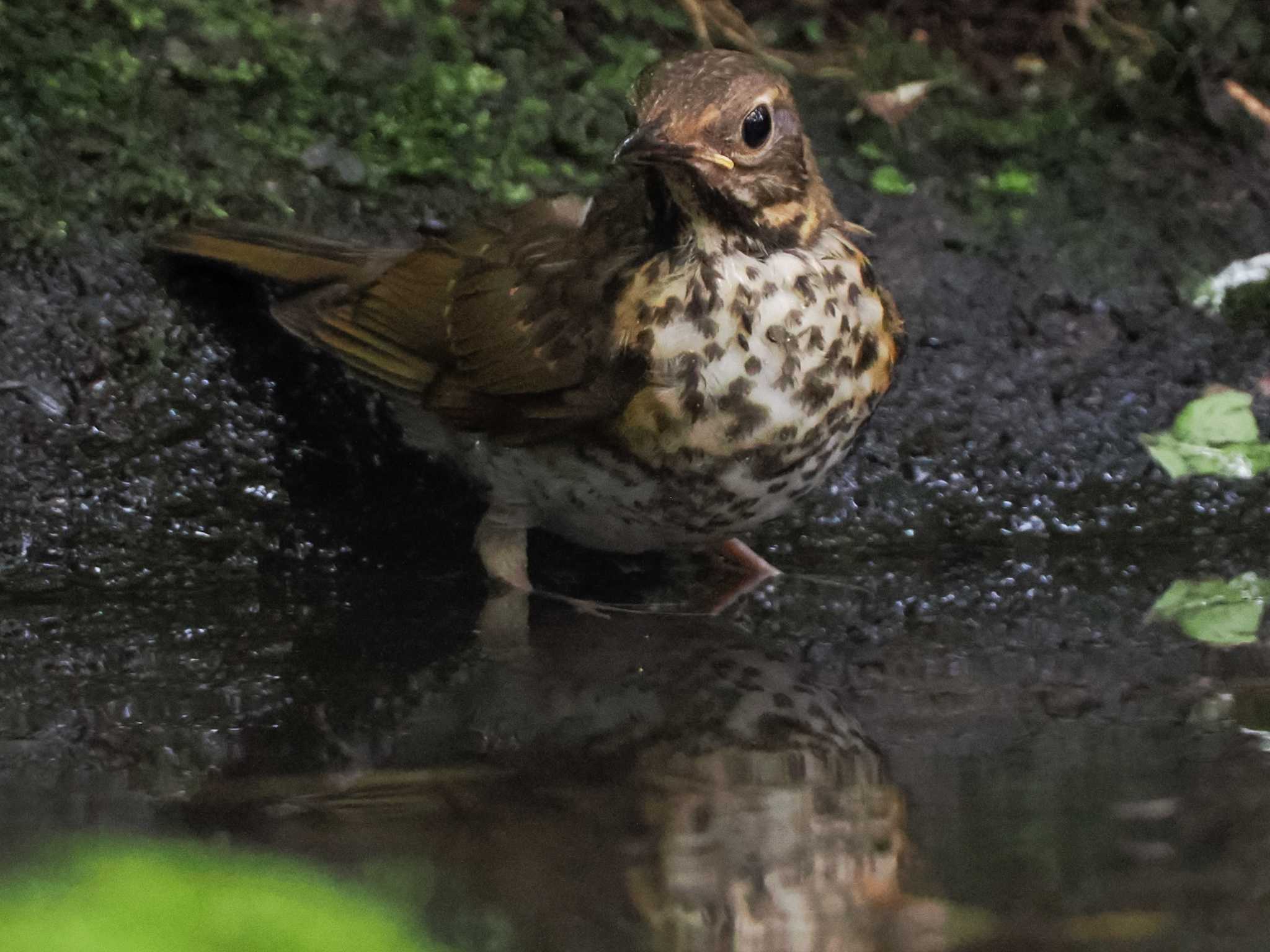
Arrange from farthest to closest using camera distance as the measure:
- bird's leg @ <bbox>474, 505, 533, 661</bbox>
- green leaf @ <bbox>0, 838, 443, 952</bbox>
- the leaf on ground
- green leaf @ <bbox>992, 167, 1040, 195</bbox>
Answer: green leaf @ <bbox>992, 167, 1040, 195</bbox> < the leaf on ground < bird's leg @ <bbox>474, 505, 533, 661</bbox> < green leaf @ <bbox>0, 838, 443, 952</bbox>

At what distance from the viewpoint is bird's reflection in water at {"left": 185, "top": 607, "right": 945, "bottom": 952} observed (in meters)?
1.89

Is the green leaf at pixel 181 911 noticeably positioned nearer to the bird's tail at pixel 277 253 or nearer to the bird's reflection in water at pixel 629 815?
the bird's reflection in water at pixel 629 815

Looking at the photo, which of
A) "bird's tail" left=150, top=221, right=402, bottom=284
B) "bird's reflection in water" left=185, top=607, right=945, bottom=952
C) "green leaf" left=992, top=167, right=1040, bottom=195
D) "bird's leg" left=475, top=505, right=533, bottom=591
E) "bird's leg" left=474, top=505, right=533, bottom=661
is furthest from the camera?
"green leaf" left=992, top=167, right=1040, bottom=195

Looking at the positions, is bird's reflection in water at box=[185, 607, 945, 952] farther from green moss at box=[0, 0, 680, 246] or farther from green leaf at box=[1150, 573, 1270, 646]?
green moss at box=[0, 0, 680, 246]

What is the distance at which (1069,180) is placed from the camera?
471 cm

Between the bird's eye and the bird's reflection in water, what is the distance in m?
1.06

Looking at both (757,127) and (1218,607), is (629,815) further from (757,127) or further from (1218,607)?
(1218,607)

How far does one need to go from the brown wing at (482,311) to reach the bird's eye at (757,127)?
35 cm

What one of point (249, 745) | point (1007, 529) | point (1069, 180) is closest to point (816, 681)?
point (249, 745)

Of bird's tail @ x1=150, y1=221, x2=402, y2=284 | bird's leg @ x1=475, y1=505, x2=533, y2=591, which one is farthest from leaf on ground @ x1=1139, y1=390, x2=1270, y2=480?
bird's tail @ x1=150, y1=221, x2=402, y2=284

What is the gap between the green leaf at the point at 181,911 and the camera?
1.02m

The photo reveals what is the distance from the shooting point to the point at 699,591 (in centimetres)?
379

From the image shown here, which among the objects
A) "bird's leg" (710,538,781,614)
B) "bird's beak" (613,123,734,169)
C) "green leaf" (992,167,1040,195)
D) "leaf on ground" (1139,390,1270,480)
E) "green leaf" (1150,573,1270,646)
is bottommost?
"green leaf" (1150,573,1270,646)

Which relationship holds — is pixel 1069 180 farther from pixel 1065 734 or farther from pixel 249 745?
pixel 249 745
